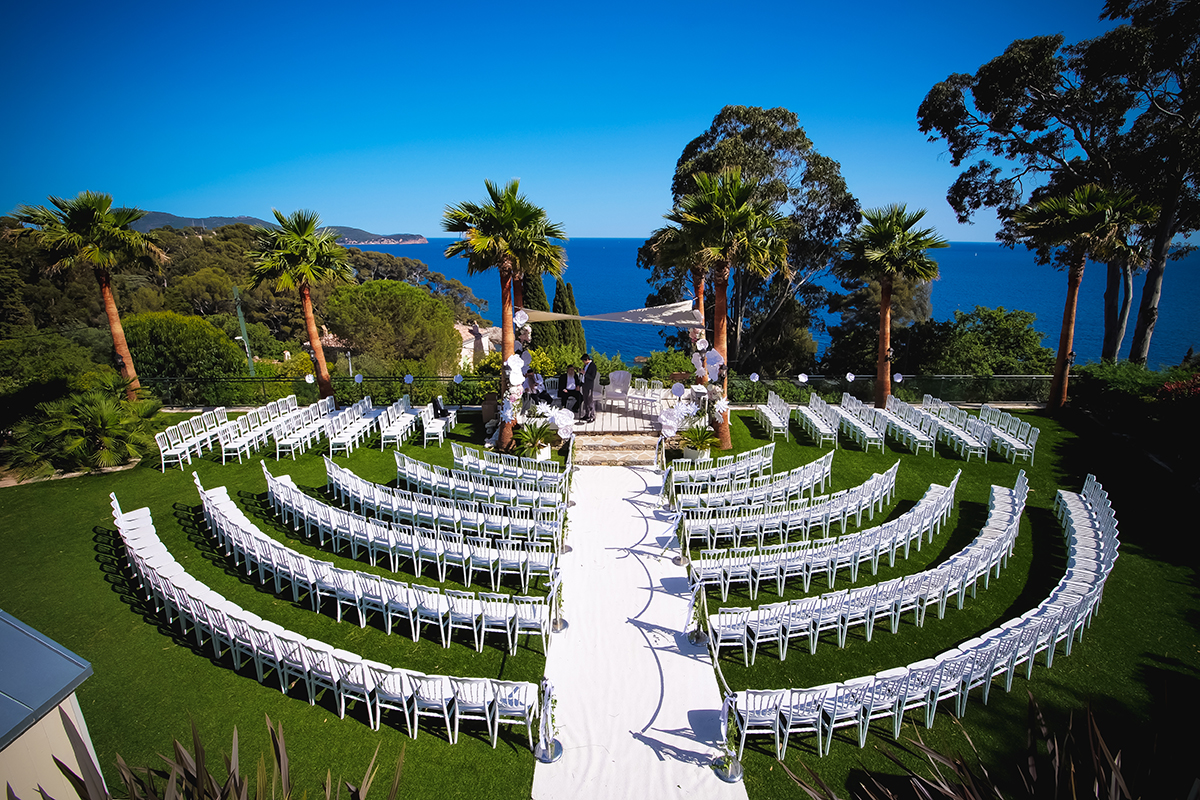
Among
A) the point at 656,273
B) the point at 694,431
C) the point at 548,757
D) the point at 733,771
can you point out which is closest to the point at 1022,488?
the point at 694,431

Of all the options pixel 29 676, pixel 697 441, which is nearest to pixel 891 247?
pixel 697 441

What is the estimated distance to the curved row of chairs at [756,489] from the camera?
429 inches

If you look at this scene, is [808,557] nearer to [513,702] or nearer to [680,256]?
[513,702]

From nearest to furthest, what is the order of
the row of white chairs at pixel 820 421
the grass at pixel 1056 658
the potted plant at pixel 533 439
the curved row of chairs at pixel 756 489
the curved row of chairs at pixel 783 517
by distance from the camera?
1. the grass at pixel 1056 658
2. the curved row of chairs at pixel 783 517
3. the curved row of chairs at pixel 756 489
4. the potted plant at pixel 533 439
5. the row of white chairs at pixel 820 421

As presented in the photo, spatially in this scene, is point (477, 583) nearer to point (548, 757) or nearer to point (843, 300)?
point (548, 757)

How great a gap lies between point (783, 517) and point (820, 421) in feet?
22.5

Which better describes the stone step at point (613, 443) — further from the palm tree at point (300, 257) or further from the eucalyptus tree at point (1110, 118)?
the eucalyptus tree at point (1110, 118)

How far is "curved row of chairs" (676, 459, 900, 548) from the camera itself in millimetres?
9852

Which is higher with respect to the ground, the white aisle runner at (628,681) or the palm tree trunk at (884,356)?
the palm tree trunk at (884,356)

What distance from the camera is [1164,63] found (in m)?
19.5

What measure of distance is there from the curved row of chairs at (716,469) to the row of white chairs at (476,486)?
2.33 metres

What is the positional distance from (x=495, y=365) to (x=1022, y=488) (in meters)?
14.3

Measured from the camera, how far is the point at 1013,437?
14.9m

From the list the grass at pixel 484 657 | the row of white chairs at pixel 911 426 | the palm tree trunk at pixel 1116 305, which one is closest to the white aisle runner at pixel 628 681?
the grass at pixel 484 657
